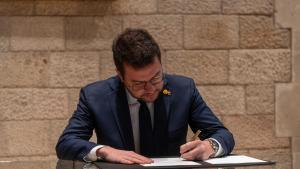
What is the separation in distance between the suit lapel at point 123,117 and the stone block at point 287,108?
2.30 metres

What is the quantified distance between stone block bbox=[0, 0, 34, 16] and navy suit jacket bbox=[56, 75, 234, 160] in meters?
1.83

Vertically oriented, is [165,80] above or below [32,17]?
below

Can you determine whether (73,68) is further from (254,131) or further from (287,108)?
(287,108)

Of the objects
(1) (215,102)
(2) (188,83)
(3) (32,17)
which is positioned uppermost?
(3) (32,17)

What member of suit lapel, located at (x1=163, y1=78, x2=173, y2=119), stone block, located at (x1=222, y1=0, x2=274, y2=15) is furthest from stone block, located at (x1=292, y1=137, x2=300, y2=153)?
suit lapel, located at (x1=163, y1=78, x2=173, y2=119)

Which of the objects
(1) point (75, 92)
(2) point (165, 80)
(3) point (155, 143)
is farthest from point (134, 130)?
(1) point (75, 92)

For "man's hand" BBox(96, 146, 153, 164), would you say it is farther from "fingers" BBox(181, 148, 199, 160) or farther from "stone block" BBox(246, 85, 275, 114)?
"stone block" BBox(246, 85, 275, 114)

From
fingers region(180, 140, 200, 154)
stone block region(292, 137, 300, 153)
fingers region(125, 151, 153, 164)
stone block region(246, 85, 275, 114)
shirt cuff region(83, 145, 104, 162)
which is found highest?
fingers region(180, 140, 200, 154)

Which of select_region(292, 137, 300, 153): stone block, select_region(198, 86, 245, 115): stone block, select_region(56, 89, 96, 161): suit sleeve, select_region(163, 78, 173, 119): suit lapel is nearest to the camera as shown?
select_region(56, 89, 96, 161): suit sleeve

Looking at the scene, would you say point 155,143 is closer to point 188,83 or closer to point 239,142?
point 188,83

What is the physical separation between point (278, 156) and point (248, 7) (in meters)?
1.25

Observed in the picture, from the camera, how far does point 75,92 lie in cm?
455

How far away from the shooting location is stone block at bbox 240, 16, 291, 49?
4.73 m

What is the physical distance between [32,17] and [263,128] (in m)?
2.05
